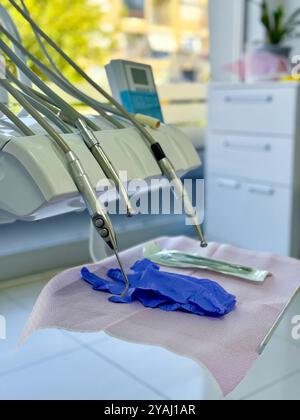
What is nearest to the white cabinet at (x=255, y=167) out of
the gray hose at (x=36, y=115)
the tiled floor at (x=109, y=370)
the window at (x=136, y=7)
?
the window at (x=136, y=7)

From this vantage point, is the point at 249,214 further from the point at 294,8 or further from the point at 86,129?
the point at 86,129

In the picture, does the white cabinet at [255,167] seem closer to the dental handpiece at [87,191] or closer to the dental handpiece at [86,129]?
the dental handpiece at [86,129]

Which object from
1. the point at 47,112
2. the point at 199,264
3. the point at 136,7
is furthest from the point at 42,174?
the point at 136,7

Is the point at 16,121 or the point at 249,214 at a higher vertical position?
the point at 16,121

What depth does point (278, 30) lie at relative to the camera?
2.83 metres

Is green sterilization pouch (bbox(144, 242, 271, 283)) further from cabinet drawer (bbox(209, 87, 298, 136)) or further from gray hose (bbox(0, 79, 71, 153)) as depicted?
cabinet drawer (bbox(209, 87, 298, 136))

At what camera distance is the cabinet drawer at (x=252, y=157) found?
2494 millimetres

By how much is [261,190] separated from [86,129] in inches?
72.6

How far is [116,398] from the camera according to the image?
4.96ft

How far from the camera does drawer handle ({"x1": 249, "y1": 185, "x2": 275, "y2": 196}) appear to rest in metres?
2.56

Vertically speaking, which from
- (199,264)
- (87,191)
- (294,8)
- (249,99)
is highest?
(294,8)

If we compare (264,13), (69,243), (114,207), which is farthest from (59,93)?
(264,13)

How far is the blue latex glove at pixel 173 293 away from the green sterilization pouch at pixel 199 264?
11 cm
